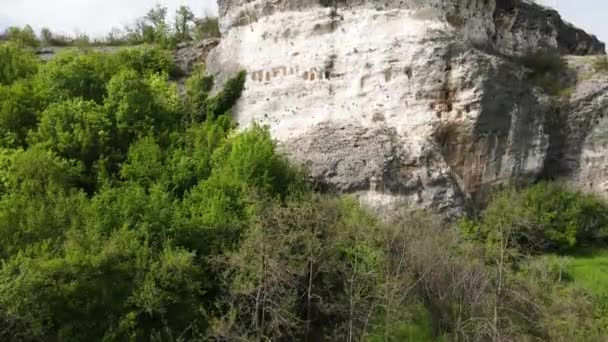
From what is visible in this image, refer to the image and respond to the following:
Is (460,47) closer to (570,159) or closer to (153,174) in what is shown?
(570,159)

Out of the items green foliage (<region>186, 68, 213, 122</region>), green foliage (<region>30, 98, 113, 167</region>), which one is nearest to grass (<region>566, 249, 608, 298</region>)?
green foliage (<region>186, 68, 213, 122</region>)

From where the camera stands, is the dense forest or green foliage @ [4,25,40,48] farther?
green foliage @ [4,25,40,48]

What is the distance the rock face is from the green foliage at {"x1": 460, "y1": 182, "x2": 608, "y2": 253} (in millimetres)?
911

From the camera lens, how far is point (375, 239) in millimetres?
21062

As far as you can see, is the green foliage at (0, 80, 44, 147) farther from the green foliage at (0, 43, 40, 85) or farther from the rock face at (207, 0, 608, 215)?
the rock face at (207, 0, 608, 215)

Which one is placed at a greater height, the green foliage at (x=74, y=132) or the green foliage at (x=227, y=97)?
the green foliage at (x=227, y=97)

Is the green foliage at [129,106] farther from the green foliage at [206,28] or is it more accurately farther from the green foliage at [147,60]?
the green foliage at [206,28]

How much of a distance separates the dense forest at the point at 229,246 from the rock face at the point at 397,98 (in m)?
1.29

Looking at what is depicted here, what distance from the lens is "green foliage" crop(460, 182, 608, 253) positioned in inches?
980

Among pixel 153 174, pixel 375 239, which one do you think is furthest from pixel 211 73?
pixel 375 239

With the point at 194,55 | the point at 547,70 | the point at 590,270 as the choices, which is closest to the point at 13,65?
the point at 194,55

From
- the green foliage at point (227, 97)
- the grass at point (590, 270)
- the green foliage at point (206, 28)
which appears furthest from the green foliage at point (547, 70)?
the green foliage at point (206, 28)

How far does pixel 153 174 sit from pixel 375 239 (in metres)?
8.18

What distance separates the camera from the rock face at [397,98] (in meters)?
25.5
